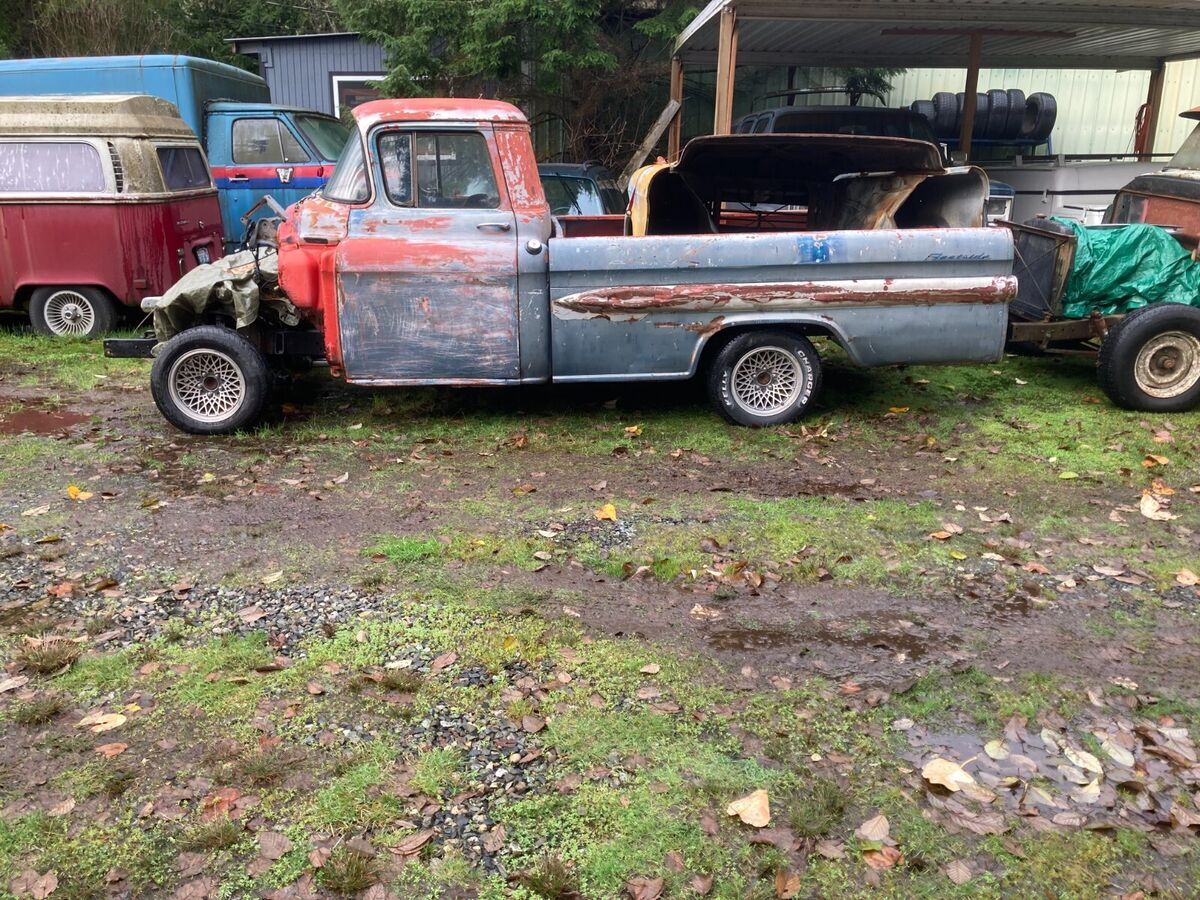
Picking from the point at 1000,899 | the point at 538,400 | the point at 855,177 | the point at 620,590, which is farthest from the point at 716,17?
the point at 1000,899

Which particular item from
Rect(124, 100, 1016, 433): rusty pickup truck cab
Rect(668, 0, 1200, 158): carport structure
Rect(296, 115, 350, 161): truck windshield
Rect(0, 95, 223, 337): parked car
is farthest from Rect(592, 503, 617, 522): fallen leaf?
Rect(296, 115, 350, 161): truck windshield

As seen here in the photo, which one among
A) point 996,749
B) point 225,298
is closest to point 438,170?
point 225,298

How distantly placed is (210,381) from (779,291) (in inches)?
151

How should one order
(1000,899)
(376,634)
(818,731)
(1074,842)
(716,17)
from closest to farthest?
(1000,899) < (1074,842) < (818,731) < (376,634) < (716,17)

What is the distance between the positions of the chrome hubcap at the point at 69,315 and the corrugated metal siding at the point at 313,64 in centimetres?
923

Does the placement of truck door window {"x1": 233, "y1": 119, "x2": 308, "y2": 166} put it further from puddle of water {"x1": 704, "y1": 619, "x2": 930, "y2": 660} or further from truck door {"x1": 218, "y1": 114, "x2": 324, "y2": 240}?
puddle of water {"x1": 704, "y1": 619, "x2": 930, "y2": 660}

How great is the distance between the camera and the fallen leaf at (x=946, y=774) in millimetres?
3127

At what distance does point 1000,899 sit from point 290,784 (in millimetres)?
2138

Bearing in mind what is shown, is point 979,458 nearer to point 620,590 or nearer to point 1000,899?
point 620,590

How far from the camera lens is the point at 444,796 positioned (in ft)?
10.2

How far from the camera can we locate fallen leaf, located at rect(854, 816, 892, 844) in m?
2.92

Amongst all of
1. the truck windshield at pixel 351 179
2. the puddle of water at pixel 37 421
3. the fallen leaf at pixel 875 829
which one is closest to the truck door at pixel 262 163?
the puddle of water at pixel 37 421

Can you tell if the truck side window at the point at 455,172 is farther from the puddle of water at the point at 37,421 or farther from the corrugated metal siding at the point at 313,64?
the corrugated metal siding at the point at 313,64

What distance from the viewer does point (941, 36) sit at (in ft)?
40.8
